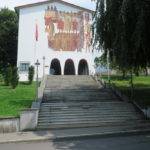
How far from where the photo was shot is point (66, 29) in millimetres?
54406

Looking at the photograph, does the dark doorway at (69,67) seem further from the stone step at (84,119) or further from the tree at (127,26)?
the tree at (127,26)

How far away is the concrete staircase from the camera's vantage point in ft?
78.6

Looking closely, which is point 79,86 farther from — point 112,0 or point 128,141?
point 128,141

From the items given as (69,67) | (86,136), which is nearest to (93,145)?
(86,136)

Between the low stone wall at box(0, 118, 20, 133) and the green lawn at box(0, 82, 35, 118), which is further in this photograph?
the green lawn at box(0, 82, 35, 118)

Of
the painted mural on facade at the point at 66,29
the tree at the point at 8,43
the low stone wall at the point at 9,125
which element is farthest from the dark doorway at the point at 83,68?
the low stone wall at the point at 9,125

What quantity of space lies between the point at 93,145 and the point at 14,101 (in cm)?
1080

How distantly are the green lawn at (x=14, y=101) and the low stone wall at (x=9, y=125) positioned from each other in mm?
752

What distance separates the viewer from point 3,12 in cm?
6762

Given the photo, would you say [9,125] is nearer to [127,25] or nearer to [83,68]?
[127,25]

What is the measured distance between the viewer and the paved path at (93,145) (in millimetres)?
17344

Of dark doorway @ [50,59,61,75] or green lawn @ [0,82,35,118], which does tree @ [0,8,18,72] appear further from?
green lawn @ [0,82,35,118]

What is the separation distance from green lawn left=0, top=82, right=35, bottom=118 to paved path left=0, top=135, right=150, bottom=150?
15.3 ft

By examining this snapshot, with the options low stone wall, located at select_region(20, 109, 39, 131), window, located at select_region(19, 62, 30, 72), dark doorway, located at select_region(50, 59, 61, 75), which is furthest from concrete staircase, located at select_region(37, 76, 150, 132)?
dark doorway, located at select_region(50, 59, 61, 75)
